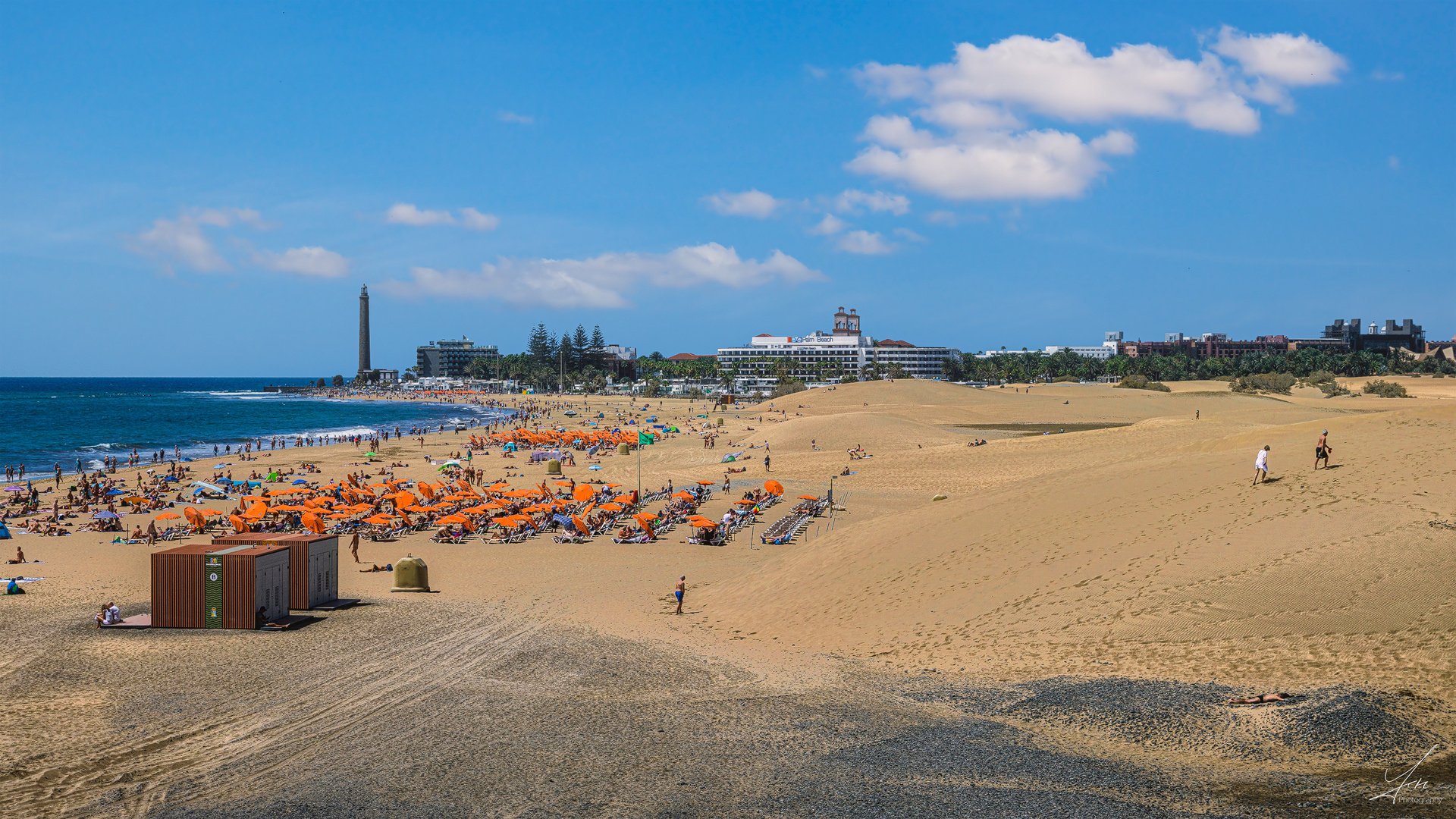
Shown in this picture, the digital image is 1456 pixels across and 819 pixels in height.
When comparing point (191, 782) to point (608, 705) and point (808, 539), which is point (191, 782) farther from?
point (808, 539)

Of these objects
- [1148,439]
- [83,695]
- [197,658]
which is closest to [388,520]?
[197,658]

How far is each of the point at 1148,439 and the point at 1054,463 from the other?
5.63 meters

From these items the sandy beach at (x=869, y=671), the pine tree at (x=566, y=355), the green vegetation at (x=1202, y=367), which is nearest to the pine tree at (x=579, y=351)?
the pine tree at (x=566, y=355)

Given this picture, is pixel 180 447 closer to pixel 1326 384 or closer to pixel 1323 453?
pixel 1323 453

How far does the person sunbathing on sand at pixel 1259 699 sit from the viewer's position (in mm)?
11164

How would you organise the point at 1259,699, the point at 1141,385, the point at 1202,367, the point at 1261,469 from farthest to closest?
the point at 1202,367, the point at 1141,385, the point at 1261,469, the point at 1259,699

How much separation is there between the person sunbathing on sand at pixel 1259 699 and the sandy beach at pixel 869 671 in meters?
0.14

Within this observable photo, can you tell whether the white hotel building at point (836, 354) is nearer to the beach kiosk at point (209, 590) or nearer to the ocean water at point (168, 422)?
the ocean water at point (168, 422)

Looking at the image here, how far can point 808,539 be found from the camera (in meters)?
25.5

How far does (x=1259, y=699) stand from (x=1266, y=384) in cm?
9395

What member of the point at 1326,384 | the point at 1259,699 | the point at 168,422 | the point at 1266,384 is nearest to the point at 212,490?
the point at 1259,699

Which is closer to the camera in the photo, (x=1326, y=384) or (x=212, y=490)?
(x=212, y=490)

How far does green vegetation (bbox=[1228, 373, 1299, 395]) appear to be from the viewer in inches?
3511

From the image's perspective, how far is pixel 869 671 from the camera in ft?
46.3
